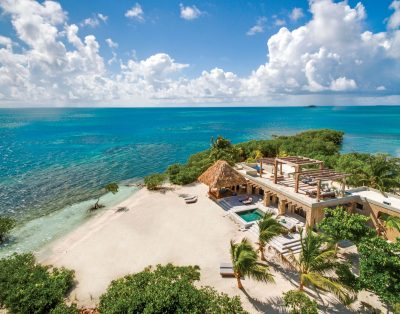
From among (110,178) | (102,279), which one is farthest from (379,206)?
(110,178)

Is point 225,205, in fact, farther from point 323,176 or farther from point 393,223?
point 393,223

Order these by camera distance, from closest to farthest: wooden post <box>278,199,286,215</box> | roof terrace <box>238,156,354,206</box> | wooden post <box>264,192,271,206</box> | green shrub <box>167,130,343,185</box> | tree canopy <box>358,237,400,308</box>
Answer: tree canopy <box>358,237,400,308</box>
roof terrace <box>238,156,354,206</box>
wooden post <box>278,199,286,215</box>
wooden post <box>264,192,271,206</box>
green shrub <box>167,130,343,185</box>

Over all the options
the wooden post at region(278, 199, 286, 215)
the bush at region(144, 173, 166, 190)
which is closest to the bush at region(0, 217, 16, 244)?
the bush at region(144, 173, 166, 190)

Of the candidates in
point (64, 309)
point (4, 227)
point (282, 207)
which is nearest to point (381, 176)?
point (282, 207)

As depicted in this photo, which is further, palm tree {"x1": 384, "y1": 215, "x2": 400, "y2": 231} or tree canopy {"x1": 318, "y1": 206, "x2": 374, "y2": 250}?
palm tree {"x1": 384, "y1": 215, "x2": 400, "y2": 231}

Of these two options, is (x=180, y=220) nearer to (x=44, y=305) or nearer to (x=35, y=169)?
(x=44, y=305)

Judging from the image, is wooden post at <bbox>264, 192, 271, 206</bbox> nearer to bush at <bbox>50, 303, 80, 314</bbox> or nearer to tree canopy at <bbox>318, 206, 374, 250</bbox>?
tree canopy at <bbox>318, 206, 374, 250</bbox>
